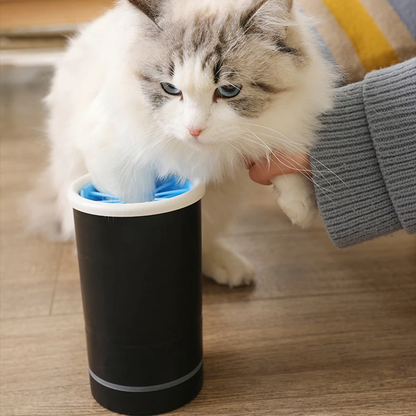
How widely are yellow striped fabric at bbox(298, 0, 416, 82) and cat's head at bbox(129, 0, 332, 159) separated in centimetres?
31

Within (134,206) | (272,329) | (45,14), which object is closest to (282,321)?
(272,329)

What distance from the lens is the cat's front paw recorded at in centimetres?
132

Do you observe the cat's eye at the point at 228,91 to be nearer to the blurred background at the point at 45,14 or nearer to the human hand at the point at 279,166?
the human hand at the point at 279,166

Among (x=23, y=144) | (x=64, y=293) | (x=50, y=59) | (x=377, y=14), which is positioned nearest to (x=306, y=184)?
(x=377, y=14)

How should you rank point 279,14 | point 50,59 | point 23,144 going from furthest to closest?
point 50,59, point 23,144, point 279,14

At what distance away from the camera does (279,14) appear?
31.1 inches

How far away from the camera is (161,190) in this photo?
1.03 metres

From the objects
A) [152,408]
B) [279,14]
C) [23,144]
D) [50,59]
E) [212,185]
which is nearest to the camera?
[279,14]

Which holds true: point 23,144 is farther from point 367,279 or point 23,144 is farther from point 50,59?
point 367,279

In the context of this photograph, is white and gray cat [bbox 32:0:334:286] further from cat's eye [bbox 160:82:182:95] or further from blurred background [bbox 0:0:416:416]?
blurred background [bbox 0:0:416:416]

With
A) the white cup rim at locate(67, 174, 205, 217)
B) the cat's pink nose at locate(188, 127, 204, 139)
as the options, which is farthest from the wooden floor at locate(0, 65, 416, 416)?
the cat's pink nose at locate(188, 127, 204, 139)

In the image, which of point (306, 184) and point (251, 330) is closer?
point (306, 184)

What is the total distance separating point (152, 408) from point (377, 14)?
928 mm

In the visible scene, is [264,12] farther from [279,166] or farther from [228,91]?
[279,166]
